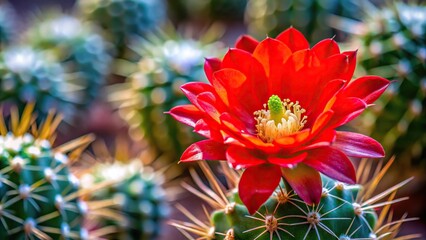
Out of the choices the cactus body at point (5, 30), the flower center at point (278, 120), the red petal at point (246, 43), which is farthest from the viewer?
the cactus body at point (5, 30)

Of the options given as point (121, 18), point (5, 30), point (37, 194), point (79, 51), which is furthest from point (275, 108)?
point (5, 30)

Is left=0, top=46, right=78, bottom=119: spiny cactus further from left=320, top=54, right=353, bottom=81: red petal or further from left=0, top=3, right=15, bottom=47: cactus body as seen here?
left=320, top=54, right=353, bottom=81: red petal

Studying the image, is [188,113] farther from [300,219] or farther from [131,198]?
[131,198]

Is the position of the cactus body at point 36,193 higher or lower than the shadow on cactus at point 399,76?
higher

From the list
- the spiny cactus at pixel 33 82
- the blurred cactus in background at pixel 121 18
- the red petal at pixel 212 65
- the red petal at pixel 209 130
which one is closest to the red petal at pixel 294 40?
the red petal at pixel 212 65

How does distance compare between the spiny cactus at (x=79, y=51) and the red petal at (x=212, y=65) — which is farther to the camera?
the spiny cactus at (x=79, y=51)

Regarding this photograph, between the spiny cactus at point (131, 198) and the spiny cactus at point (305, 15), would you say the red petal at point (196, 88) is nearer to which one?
the spiny cactus at point (131, 198)

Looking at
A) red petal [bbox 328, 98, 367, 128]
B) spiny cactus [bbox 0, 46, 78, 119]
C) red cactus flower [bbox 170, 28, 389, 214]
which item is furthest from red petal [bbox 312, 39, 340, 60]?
spiny cactus [bbox 0, 46, 78, 119]
